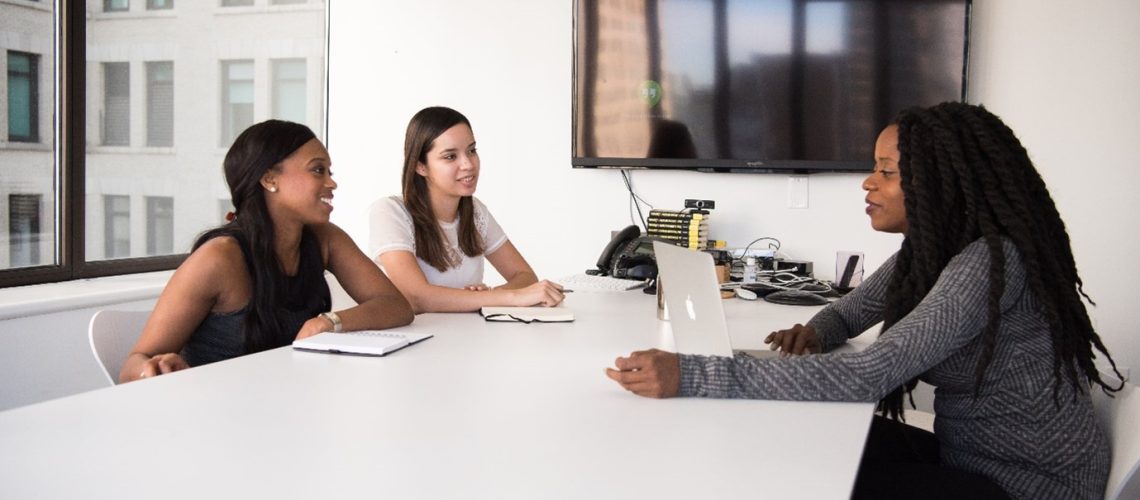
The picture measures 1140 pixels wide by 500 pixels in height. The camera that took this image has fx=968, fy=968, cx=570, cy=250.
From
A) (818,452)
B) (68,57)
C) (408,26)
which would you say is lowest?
(818,452)

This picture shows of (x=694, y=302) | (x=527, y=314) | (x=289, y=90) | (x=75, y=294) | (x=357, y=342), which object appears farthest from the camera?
(x=289, y=90)

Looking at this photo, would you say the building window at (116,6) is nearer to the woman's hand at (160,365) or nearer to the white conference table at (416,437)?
the woman's hand at (160,365)

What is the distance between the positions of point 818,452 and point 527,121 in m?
3.22

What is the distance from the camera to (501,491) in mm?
1050

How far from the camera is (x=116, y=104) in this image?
3.94 m

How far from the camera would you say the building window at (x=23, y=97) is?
135 inches

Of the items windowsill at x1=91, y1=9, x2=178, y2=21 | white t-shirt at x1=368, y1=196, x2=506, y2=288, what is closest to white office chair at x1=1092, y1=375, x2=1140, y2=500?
white t-shirt at x1=368, y1=196, x2=506, y2=288

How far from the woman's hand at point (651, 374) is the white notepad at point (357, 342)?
0.53 m

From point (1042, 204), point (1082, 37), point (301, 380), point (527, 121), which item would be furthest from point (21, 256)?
point (1082, 37)

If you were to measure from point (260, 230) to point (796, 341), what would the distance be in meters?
1.20

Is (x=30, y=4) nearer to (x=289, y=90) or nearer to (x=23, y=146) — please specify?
(x=23, y=146)

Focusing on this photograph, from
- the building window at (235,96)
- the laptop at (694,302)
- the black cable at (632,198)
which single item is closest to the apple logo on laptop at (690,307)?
the laptop at (694,302)

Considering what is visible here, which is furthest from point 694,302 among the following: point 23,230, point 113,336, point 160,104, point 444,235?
point 160,104

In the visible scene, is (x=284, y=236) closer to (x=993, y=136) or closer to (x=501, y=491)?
(x=501, y=491)
